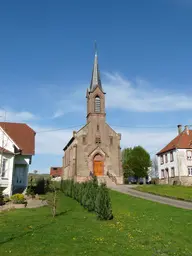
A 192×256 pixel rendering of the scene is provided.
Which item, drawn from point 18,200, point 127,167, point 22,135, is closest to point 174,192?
point 18,200

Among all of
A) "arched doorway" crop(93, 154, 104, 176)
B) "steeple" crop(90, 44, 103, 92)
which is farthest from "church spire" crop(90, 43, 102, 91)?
"arched doorway" crop(93, 154, 104, 176)

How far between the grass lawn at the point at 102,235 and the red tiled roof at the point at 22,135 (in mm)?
16445

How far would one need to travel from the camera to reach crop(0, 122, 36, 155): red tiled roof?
32450 millimetres

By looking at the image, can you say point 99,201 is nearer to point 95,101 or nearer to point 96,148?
point 96,148

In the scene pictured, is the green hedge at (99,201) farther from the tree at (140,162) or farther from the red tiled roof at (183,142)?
the tree at (140,162)

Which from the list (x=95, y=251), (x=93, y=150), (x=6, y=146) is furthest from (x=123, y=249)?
Result: (x=93, y=150)

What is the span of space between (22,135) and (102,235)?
26233 mm

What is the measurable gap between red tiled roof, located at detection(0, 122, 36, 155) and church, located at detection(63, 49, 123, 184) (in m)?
10.8

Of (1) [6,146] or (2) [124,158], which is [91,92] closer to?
(1) [6,146]

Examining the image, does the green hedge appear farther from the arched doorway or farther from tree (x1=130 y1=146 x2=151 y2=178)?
tree (x1=130 y1=146 x2=151 y2=178)

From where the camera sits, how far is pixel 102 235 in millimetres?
11680

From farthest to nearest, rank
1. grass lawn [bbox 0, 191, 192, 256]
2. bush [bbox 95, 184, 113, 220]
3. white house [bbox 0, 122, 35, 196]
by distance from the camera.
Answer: white house [bbox 0, 122, 35, 196], bush [bbox 95, 184, 113, 220], grass lawn [bbox 0, 191, 192, 256]

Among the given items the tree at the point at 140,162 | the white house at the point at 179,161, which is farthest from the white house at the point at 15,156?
the tree at the point at 140,162

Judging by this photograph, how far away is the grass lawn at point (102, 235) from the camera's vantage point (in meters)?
9.32
